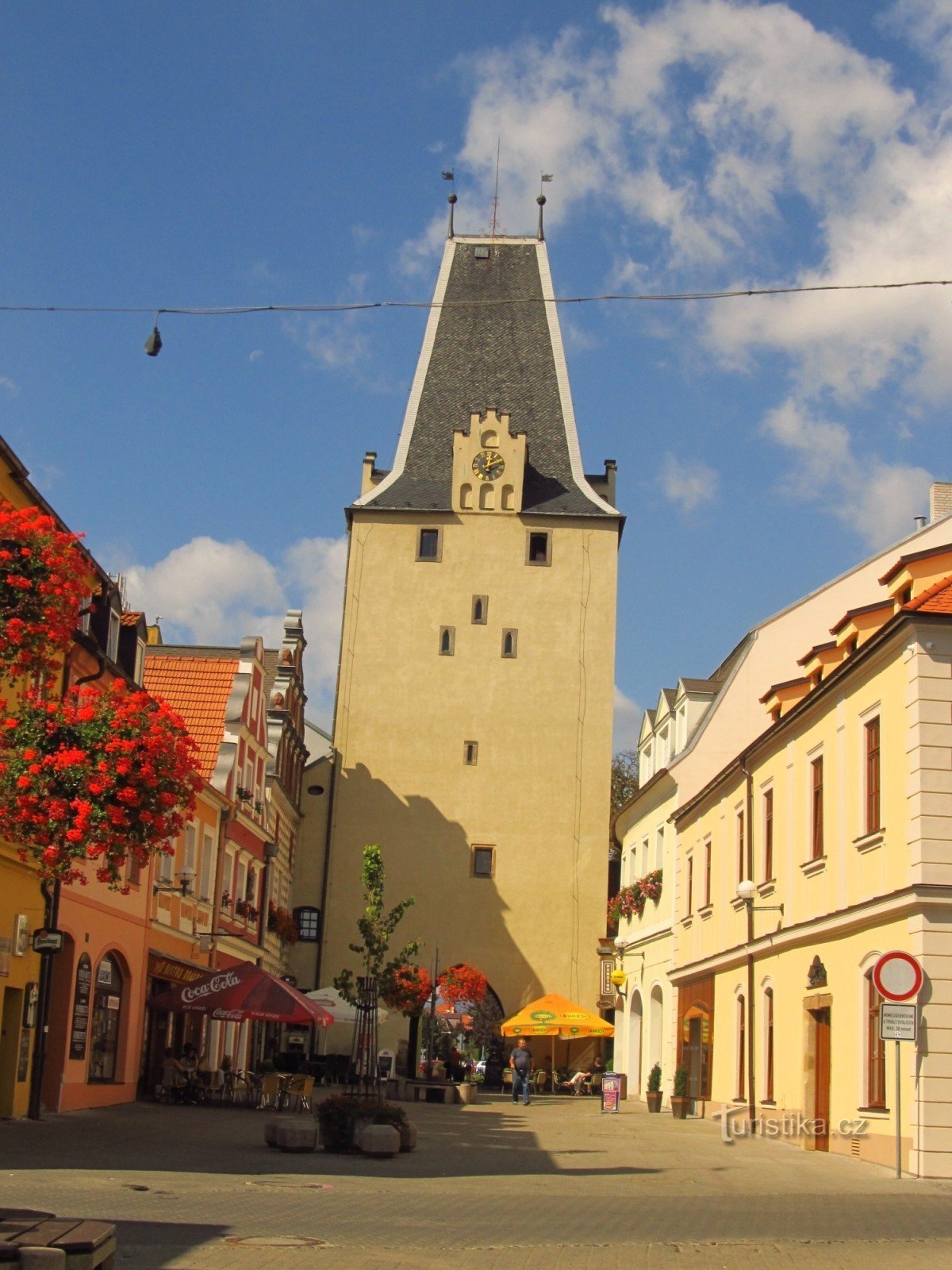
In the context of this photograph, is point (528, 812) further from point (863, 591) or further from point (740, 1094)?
point (740, 1094)

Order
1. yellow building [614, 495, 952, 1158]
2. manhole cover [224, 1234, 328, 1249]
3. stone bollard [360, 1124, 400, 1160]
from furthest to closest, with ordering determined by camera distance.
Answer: yellow building [614, 495, 952, 1158] → stone bollard [360, 1124, 400, 1160] → manhole cover [224, 1234, 328, 1249]

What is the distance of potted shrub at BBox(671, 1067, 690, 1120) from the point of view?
102 feet

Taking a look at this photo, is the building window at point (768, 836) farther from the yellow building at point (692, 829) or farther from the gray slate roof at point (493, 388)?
the gray slate roof at point (493, 388)

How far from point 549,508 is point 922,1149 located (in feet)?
130

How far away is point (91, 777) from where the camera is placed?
16.1 meters

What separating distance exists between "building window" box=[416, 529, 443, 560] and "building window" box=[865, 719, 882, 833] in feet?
116

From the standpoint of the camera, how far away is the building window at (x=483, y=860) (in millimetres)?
52906

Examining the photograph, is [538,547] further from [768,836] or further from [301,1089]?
[301,1089]

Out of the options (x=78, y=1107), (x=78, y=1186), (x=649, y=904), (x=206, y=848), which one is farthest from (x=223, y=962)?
(x=78, y=1186)

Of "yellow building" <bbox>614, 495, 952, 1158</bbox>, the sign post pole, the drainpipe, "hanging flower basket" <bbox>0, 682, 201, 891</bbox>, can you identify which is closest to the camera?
"hanging flower basket" <bbox>0, 682, 201, 891</bbox>

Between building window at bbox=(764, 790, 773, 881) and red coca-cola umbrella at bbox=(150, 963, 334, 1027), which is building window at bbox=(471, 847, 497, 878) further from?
building window at bbox=(764, 790, 773, 881)

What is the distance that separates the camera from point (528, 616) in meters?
54.6

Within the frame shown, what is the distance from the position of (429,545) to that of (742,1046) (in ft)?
98.5

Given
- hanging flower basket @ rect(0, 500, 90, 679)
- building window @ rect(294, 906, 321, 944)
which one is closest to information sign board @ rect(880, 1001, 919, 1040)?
hanging flower basket @ rect(0, 500, 90, 679)
